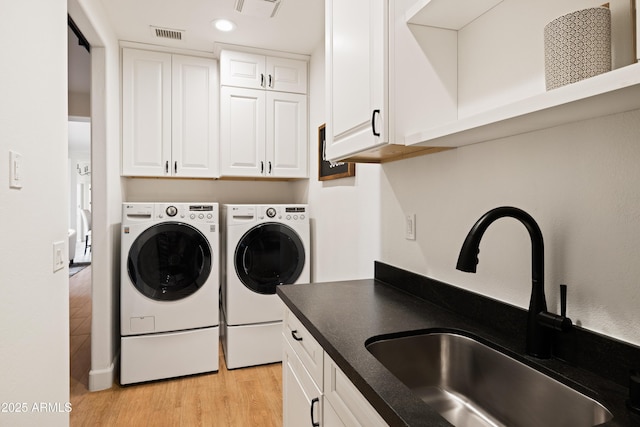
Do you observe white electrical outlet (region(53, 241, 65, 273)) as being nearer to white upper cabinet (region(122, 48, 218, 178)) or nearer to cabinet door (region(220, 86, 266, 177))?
white upper cabinet (region(122, 48, 218, 178))

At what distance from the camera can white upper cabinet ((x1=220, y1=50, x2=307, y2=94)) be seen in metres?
2.87

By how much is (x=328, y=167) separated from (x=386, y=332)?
171 centimetres

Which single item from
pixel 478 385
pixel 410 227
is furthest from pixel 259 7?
pixel 478 385

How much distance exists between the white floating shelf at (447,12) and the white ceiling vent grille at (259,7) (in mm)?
1342

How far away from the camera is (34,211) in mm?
1227

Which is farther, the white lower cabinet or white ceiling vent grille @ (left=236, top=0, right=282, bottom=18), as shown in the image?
white ceiling vent grille @ (left=236, top=0, right=282, bottom=18)

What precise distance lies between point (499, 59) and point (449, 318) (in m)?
0.89

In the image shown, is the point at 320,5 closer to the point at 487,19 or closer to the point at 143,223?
the point at 487,19

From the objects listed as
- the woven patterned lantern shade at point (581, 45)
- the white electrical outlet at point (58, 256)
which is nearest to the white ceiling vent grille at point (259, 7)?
the white electrical outlet at point (58, 256)

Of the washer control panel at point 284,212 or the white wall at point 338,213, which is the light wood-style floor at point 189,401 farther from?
the washer control panel at point 284,212

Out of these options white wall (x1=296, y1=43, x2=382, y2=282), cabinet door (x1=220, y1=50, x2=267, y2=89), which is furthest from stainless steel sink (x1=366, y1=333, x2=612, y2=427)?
cabinet door (x1=220, y1=50, x2=267, y2=89)

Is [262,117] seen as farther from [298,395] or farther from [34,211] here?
[298,395]

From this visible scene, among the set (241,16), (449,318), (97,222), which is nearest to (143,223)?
(97,222)

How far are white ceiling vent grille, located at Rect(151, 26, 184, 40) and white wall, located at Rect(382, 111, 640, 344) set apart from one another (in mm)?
2261
